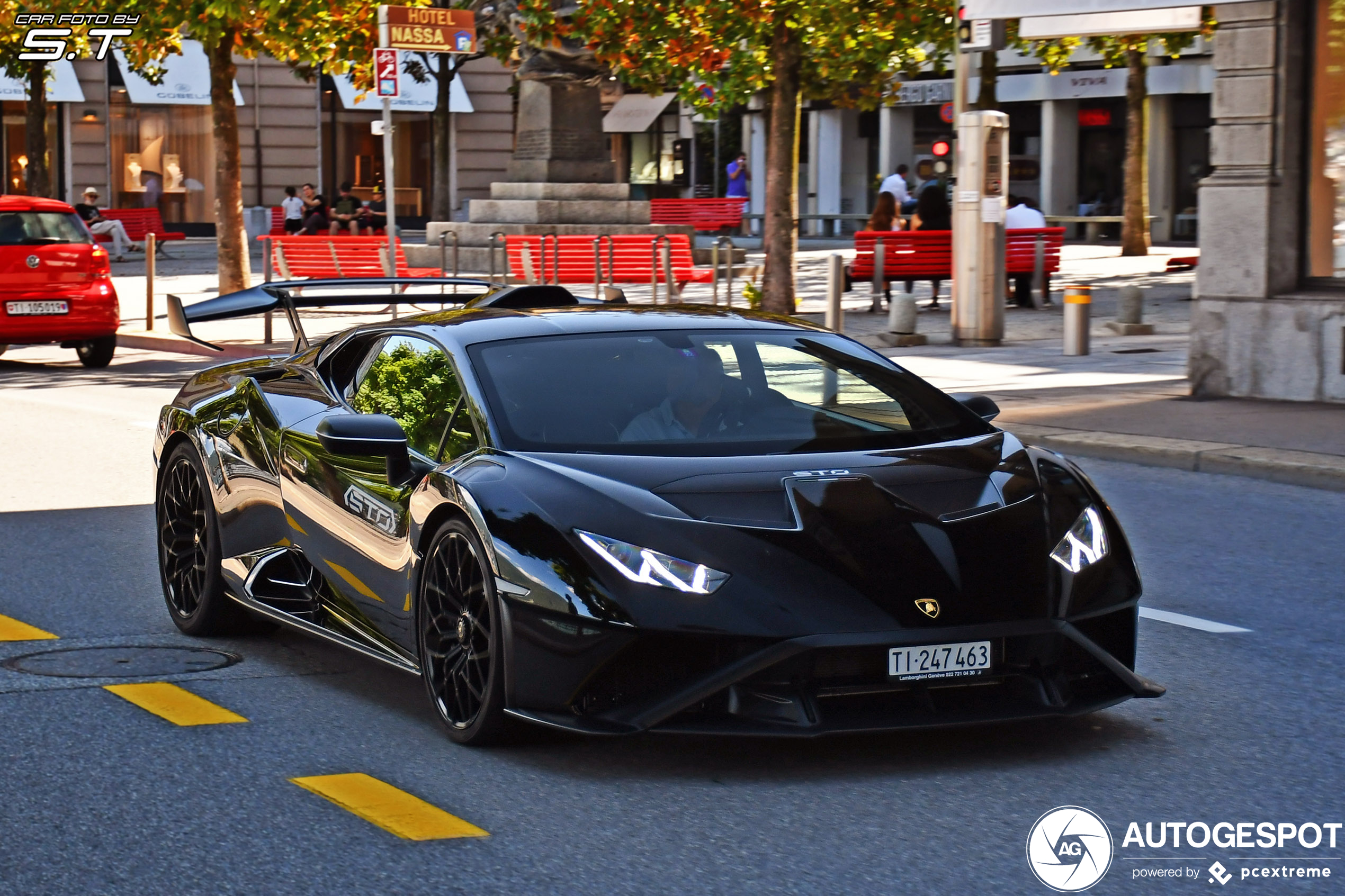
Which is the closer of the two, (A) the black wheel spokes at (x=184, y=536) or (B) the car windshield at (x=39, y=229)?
(A) the black wheel spokes at (x=184, y=536)

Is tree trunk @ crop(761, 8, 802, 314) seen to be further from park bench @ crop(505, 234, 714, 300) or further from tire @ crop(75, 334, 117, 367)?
tire @ crop(75, 334, 117, 367)

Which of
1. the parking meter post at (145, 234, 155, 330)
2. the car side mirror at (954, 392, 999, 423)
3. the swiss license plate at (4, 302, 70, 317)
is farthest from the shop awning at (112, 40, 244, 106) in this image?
the car side mirror at (954, 392, 999, 423)

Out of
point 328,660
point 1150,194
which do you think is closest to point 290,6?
point 328,660

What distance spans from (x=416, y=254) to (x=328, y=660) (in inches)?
1027

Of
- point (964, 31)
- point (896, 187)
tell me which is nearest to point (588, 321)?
point (964, 31)

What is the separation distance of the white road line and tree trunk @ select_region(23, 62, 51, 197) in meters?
31.5

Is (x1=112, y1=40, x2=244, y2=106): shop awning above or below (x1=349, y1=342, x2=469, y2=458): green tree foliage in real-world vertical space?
above

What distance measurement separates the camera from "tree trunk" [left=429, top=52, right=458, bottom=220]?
46.1 metres

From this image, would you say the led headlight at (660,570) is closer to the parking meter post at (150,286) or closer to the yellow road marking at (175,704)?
the yellow road marking at (175,704)

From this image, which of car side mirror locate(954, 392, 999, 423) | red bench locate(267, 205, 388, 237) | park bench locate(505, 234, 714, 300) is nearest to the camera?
car side mirror locate(954, 392, 999, 423)

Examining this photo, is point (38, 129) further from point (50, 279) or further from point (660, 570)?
point (660, 570)

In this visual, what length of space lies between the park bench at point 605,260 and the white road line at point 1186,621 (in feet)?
64.2

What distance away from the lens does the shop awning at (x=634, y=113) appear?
61594 mm

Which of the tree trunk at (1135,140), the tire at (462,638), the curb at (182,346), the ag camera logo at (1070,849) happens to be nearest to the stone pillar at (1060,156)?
the tree trunk at (1135,140)
